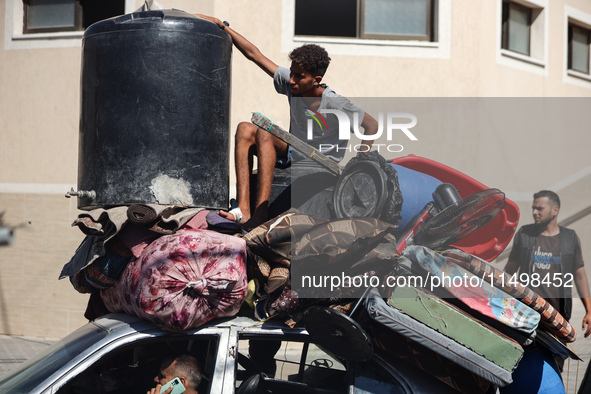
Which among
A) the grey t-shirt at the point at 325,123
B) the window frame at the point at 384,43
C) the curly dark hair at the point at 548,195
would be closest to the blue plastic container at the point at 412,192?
the grey t-shirt at the point at 325,123

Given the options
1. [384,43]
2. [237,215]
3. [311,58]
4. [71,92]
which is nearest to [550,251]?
[311,58]

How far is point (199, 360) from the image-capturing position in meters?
2.70

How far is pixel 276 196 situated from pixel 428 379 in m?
1.28

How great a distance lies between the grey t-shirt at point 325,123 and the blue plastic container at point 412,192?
17.3 inches

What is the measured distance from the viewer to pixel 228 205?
3502 mm

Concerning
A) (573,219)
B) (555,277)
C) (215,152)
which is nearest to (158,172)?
(215,152)

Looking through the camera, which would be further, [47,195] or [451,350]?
[47,195]

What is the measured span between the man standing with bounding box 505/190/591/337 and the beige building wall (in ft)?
11.5

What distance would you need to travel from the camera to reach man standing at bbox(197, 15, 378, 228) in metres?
3.37

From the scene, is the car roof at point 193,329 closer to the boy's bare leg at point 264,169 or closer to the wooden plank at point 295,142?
the boy's bare leg at point 264,169

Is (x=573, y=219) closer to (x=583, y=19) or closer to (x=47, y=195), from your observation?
(x=583, y=19)

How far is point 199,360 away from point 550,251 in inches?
126

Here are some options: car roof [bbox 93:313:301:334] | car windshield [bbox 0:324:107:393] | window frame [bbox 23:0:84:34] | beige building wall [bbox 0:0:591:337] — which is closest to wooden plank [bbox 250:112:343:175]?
car roof [bbox 93:313:301:334]

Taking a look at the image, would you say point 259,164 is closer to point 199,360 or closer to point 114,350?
point 199,360
